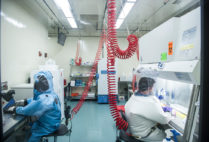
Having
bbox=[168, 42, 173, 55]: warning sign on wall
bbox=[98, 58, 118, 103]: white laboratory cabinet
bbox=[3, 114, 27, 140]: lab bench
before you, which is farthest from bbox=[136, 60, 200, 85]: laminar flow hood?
bbox=[98, 58, 118, 103]: white laboratory cabinet

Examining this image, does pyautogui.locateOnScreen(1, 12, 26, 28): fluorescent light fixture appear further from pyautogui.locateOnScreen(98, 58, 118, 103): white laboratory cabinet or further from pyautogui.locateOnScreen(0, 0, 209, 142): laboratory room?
pyautogui.locateOnScreen(98, 58, 118, 103): white laboratory cabinet

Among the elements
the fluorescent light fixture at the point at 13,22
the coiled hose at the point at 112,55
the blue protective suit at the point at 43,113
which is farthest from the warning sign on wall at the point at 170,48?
the fluorescent light fixture at the point at 13,22

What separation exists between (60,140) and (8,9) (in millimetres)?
2608

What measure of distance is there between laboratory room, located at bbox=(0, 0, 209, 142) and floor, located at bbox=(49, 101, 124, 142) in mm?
19

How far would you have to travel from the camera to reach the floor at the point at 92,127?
2320 millimetres

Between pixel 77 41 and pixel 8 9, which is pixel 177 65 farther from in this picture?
pixel 77 41

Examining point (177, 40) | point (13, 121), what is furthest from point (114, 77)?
point (13, 121)

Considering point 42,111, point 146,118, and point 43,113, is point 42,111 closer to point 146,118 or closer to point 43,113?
point 43,113

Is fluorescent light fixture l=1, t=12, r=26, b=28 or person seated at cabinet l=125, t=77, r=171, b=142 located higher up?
fluorescent light fixture l=1, t=12, r=26, b=28

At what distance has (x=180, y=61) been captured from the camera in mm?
1191

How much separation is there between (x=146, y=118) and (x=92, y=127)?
1651 millimetres

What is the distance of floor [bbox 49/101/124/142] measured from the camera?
232 cm

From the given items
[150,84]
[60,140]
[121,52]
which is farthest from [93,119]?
[121,52]

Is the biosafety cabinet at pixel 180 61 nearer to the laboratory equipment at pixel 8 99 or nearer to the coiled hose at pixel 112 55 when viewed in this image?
the coiled hose at pixel 112 55
